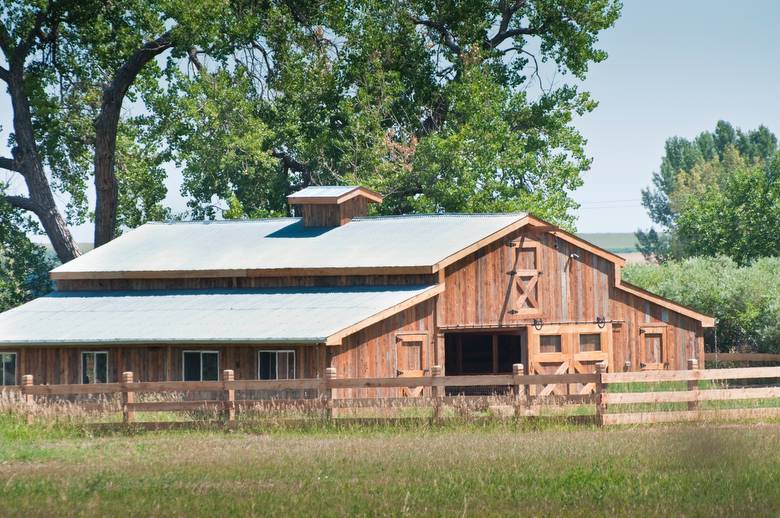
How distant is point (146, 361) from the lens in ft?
120

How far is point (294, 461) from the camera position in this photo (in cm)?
2002

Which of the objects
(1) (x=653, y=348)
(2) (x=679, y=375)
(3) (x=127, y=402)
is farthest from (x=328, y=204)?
(2) (x=679, y=375)

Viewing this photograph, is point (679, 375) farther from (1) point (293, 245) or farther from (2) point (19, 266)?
(2) point (19, 266)

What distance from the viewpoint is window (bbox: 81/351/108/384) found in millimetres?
36906

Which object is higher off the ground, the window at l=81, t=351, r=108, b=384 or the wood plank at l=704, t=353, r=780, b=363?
the window at l=81, t=351, r=108, b=384

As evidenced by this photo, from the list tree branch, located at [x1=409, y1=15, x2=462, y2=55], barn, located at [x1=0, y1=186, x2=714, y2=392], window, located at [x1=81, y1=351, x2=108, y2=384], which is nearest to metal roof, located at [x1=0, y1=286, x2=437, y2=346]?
barn, located at [x1=0, y1=186, x2=714, y2=392]

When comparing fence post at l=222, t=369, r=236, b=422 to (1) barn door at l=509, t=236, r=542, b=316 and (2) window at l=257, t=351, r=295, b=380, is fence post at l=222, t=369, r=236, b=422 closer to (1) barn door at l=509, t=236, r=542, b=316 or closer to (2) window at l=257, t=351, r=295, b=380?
(2) window at l=257, t=351, r=295, b=380

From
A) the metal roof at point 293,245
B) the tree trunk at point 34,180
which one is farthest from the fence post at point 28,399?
the tree trunk at point 34,180

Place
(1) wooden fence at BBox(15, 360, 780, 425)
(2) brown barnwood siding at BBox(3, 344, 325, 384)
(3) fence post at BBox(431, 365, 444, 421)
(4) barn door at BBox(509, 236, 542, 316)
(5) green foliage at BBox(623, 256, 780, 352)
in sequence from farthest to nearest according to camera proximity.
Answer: (5) green foliage at BBox(623, 256, 780, 352), (4) barn door at BBox(509, 236, 542, 316), (2) brown barnwood siding at BBox(3, 344, 325, 384), (3) fence post at BBox(431, 365, 444, 421), (1) wooden fence at BBox(15, 360, 780, 425)

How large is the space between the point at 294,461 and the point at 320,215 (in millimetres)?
23980

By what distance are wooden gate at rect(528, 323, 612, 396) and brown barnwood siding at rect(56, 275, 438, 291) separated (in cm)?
398

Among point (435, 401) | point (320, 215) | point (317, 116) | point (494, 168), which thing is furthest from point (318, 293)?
point (317, 116)

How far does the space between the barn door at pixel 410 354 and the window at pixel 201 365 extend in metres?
5.39

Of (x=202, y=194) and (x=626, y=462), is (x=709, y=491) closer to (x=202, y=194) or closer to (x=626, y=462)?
(x=626, y=462)
